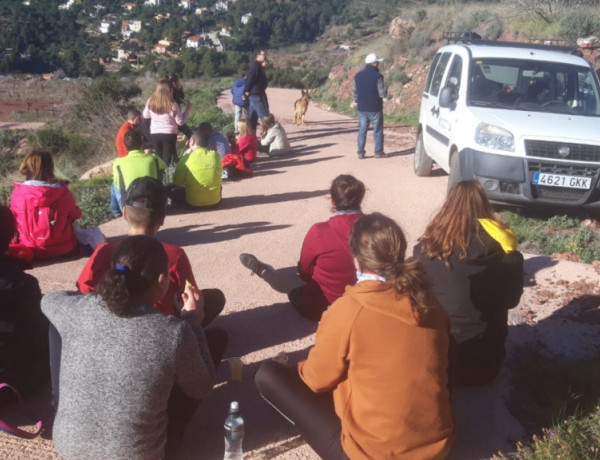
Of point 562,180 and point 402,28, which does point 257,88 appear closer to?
point 562,180

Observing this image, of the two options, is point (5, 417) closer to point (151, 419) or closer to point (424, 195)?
point (151, 419)

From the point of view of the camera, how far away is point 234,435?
11.8 ft

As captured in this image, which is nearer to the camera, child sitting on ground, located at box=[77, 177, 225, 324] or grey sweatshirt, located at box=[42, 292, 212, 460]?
grey sweatshirt, located at box=[42, 292, 212, 460]

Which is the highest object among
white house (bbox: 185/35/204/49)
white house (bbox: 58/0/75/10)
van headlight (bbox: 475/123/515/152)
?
white house (bbox: 58/0/75/10)

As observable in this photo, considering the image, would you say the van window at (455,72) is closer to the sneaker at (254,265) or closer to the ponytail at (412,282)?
the sneaker at (254,265)

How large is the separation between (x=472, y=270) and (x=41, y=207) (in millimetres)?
4137

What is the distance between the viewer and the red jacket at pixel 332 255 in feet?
16.4

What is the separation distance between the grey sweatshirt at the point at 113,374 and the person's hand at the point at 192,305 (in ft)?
2.57

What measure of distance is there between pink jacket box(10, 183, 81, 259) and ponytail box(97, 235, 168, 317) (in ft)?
11.6

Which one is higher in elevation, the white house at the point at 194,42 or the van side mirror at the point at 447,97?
the van side mirror at the point at 447,97

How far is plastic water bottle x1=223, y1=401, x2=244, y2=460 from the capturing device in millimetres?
3602

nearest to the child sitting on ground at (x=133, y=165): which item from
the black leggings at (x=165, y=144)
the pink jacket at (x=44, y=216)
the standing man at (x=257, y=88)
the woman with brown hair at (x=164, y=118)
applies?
the pink jacket at (x=44, y=216)

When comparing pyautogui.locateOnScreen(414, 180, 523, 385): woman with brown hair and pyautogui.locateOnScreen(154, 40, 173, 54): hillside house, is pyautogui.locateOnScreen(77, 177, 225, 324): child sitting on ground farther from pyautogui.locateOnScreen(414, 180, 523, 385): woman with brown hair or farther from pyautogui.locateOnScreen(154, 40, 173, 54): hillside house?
pyautogui.locateOnScreen(154, 40, 173, 54): hillside house

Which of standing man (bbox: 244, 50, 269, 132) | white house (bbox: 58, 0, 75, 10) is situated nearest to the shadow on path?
standing man (bbox: 244, 50, 269, 132)
